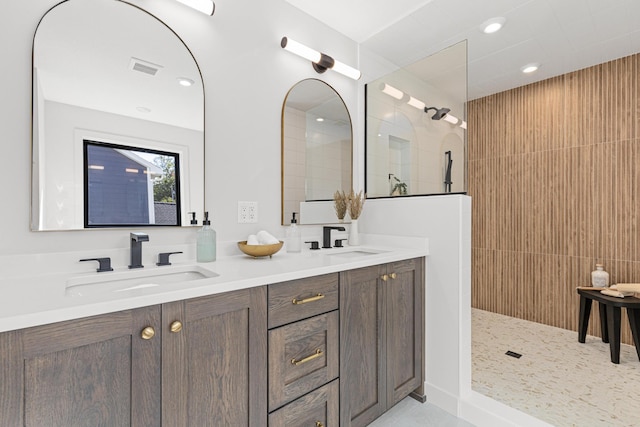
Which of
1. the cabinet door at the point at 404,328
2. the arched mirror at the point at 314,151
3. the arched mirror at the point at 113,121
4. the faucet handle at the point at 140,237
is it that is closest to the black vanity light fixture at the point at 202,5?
the arched mirror at the point at 113,121

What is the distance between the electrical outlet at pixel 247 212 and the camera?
170 cm

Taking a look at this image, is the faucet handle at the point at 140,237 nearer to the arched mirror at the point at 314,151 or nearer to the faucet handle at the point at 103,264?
the faucet handle at the point at 103,264

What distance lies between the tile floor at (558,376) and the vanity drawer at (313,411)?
114 centimetres

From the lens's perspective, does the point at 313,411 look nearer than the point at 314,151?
Yes

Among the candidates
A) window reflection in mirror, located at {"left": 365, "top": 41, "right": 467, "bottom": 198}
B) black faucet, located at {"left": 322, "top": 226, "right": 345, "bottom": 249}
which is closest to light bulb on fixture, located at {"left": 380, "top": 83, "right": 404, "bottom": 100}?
window reflection in mirror, located at {"left": 365, "top": 41, "right": 467, "bottom": 198}

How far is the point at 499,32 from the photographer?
7.44 feet

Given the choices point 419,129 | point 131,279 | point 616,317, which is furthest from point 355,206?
point 616,317

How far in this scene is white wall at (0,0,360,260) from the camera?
3.68 ft

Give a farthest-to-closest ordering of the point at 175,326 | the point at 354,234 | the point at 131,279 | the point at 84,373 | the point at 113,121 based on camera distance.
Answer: the point at 354,234, the point at 113,121, the point at 131,279, the point at 175,326, the point at 84,373

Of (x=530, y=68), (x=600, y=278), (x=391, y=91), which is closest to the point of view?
(x=391, y=91)

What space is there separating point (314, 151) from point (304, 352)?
131 cm

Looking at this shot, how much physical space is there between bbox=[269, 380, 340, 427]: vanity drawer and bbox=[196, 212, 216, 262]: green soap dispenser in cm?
72

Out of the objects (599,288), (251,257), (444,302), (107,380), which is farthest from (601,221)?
(107,380)

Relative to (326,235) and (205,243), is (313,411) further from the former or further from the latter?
(326,235)
